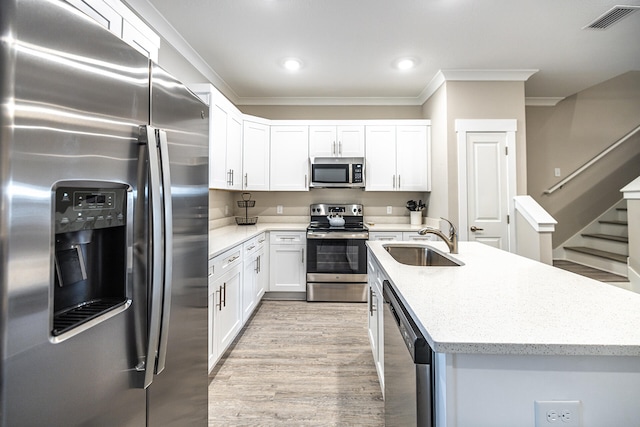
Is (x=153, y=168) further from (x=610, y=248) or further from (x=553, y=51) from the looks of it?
(x=610, y=248)

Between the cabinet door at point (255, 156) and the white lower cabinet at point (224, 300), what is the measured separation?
1381mm

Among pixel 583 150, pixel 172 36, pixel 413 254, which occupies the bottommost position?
pixel 413 254

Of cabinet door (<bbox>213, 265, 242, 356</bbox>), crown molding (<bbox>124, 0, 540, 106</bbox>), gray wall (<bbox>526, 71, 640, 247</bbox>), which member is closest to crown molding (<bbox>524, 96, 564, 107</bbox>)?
gray wall (<bbox>526, 71, 640, 247</bbox>)

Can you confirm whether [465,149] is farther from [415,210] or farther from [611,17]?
[611,17]

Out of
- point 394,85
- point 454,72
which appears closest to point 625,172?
point 454,72

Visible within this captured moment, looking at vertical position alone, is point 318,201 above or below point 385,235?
above

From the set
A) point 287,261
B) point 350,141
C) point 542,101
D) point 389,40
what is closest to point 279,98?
point 350,141

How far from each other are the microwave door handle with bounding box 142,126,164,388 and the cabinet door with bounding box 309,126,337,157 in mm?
3167

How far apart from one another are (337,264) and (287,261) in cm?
63

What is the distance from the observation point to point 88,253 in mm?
783

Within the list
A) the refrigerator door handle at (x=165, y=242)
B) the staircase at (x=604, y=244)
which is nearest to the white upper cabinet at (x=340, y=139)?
the refrigerator door handle at (x=165, y=242)

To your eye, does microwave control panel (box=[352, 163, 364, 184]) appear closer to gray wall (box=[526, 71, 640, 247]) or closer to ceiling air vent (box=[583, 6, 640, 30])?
ceiling air vent (box=[583, 6, 640, 30])

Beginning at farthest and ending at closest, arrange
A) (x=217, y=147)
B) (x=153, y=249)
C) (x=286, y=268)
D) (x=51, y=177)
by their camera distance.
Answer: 1. (x=286, y=268)
2. (x=217, y=147)
3. (x=153, y=249)
4. (x=51, y=177)

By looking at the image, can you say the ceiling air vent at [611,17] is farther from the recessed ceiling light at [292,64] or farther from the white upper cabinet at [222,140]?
the white upper cabinet at [222,140]
